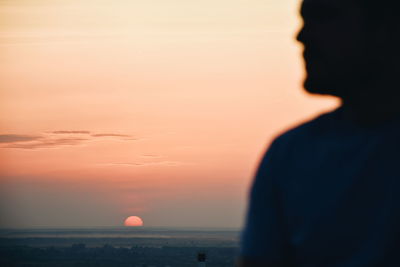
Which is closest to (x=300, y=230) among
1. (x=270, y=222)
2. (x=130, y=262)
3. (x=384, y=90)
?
(x=270, y=222)

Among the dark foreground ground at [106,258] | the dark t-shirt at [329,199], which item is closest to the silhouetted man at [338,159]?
the dark t-shirt at [329,199]

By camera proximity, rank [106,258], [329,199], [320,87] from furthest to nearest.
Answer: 1. [106,258]
2. [320,87]
3. [329,199]

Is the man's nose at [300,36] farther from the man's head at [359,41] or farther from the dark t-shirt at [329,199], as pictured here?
the dark t-shirt at [329,199]

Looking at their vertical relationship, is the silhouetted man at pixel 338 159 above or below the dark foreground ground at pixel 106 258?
above

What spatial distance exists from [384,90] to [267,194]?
0.35 m

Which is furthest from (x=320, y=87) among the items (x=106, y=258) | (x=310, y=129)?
(x=106, y=258)

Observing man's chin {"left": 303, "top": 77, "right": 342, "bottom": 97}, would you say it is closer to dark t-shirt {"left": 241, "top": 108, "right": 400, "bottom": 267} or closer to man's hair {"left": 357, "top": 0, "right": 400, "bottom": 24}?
dark t-shirt {"left": 241, "top": 108, "right": 400, "bottom": 267}

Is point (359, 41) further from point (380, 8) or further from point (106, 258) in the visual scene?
point (106, 258)

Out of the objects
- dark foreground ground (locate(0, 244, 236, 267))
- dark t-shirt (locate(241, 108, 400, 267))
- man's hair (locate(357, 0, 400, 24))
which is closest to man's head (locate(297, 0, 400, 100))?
man's hair (locate(357, 0, 400, 24))

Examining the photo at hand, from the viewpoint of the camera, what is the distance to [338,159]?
1.75 m

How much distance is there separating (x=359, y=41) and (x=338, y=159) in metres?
0.27

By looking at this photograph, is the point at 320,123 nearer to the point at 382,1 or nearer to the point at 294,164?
the point at 294,164

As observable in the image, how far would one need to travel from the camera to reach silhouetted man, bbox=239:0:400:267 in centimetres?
170

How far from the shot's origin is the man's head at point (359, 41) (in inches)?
71.0
